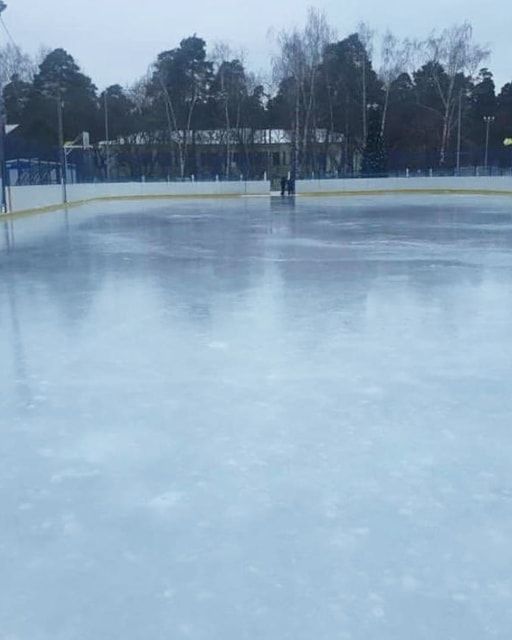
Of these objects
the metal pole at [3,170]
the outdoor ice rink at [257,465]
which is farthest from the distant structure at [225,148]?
the outdoor ice rink at [257,465]

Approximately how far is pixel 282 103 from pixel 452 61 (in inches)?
399

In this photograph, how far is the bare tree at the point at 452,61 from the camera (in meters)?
43.5

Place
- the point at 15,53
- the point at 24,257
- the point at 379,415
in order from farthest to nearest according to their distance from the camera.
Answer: the point at 15,53 → the point at 24,257 → the point at 379,415

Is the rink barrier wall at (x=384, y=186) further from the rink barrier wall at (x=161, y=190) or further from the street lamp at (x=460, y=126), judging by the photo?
the rink barrier wall at (x=161, y=190)

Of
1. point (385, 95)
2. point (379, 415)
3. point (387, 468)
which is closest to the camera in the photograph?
point (387, 468)

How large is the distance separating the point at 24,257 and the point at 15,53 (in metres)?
45.3

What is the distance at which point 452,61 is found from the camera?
44.1m

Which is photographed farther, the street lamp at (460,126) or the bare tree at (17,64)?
the bare tree at (17,64)

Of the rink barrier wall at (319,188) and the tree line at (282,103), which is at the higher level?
the tree line at (282,103)

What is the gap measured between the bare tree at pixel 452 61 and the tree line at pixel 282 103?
0.06 meters

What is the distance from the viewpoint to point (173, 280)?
26.5 ft

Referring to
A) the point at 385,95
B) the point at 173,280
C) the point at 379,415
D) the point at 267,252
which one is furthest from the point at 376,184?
the point at 379,415

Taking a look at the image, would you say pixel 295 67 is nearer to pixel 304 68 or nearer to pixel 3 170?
pixel 304 68

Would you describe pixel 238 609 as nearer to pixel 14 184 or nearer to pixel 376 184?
pixel 14 184
